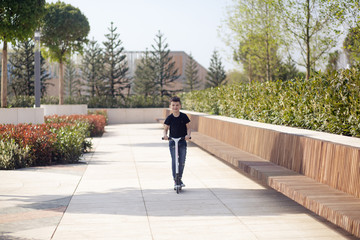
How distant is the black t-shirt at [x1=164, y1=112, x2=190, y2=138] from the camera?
25.3 ft

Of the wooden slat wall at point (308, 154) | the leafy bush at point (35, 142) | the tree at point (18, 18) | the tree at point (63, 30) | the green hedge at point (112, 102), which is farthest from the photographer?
the green hedge at point (112, 102)

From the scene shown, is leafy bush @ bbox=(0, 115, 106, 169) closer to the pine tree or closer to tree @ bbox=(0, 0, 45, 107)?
tree @ bbox=(0, 0, 45, 107)

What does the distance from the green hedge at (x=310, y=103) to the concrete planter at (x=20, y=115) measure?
5.90 m

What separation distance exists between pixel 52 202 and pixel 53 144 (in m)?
4.29

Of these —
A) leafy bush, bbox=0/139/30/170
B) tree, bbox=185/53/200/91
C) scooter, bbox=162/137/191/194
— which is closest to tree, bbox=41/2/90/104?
leafy bush, bbox=0/139/30/170

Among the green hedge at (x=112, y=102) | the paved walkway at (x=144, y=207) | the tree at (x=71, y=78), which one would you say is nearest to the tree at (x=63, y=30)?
the green hedge at (x=112, y=102)

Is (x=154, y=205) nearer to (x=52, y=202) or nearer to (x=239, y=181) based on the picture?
(x=52, y=202)

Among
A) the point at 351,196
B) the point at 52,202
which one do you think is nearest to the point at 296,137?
the point at 351,196

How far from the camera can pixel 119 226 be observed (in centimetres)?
560

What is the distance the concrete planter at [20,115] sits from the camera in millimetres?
14031

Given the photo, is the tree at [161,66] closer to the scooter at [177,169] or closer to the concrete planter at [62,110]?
the concrete planter at [62,110]

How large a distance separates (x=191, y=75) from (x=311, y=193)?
47.4 meters

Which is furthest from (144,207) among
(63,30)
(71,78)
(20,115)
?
(71,78)

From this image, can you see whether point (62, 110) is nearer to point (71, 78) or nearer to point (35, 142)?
point (35, 142)
